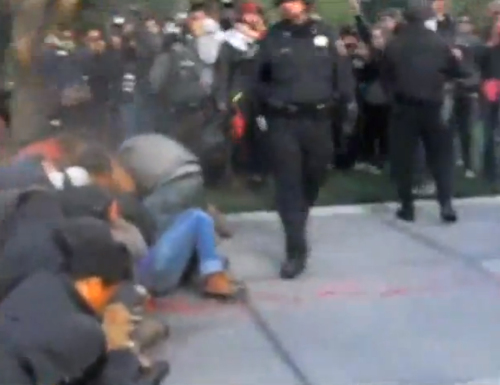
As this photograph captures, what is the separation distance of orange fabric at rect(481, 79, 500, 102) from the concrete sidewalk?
1831 mm

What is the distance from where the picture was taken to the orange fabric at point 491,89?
10453 millimetres

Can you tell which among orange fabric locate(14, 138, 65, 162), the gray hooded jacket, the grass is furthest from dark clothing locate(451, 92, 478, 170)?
orange fabric locate(14, 138, 65, 162)

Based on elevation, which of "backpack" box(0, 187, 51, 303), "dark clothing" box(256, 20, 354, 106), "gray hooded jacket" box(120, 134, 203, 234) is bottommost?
"gray hooded jacket" box(120, 134, 203, 234)

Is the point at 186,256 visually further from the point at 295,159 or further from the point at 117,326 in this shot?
the point at 117,326

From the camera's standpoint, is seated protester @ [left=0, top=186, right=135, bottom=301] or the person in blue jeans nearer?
seated protester @ [left=0, top=186, right=135, bottom=301]

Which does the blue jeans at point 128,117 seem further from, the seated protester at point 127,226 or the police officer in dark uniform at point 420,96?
the seated protester at point 127,226

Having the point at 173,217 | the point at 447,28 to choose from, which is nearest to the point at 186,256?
the point at 173,217

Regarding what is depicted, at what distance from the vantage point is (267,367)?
5750 mm

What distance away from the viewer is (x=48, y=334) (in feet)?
11.4

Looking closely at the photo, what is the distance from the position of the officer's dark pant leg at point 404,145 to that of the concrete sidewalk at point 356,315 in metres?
0.34

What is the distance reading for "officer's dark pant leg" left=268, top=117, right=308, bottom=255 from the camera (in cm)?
720

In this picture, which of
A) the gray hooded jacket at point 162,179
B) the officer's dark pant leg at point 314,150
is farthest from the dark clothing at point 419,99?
the gray hooded jacket at point 162,179

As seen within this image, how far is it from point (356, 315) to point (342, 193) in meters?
4.10

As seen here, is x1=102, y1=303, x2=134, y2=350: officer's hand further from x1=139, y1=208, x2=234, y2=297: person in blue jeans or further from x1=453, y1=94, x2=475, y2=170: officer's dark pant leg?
x1=453, y1=94, x2=475, y2=170: officer's dark pant leg
